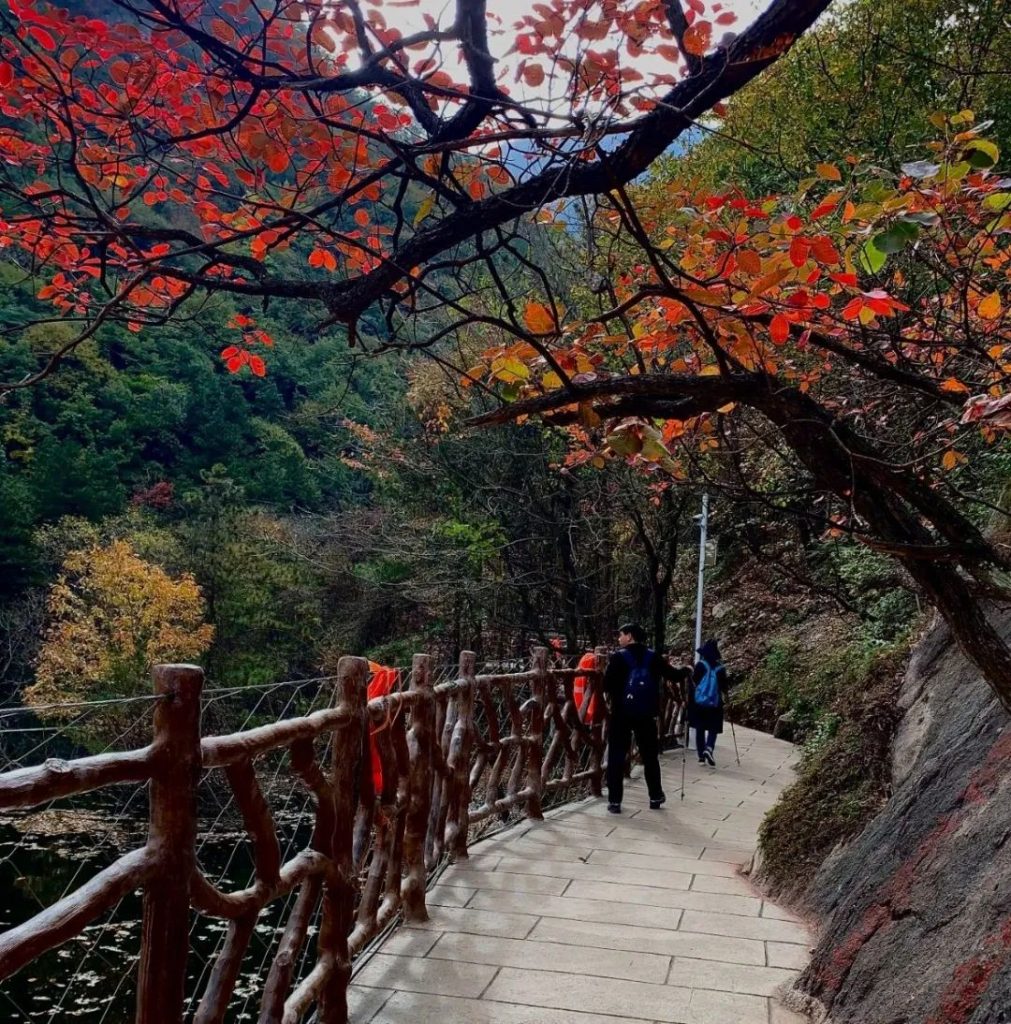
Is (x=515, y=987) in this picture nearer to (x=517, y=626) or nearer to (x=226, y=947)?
(x=226, y=947)

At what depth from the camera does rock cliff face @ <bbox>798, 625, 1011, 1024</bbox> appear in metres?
2.65

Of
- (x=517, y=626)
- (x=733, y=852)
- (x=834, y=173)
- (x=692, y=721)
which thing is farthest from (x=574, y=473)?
(x=834, y=173)

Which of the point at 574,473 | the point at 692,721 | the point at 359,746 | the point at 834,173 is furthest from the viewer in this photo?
the point at 574,473

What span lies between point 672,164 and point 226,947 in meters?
15.0

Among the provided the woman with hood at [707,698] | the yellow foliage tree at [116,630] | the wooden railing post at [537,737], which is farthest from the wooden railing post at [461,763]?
the yellow foliage tree at [116,630]

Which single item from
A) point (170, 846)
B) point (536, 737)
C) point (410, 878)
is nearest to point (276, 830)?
point (170, 846)

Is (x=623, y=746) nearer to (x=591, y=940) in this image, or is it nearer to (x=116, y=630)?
(x=591, y=940)

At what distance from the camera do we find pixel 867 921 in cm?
366

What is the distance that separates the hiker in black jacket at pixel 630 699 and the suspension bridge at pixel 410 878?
17.5 inches

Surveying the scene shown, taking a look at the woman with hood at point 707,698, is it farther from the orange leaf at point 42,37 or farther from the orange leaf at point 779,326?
the orange leaf at point 42,37

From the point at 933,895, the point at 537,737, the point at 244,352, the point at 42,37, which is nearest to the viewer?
the point at 933,895

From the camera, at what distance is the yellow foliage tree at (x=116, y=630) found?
25.3 metres

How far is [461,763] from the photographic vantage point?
19.1 ft

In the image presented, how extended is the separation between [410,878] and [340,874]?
1520 mm
